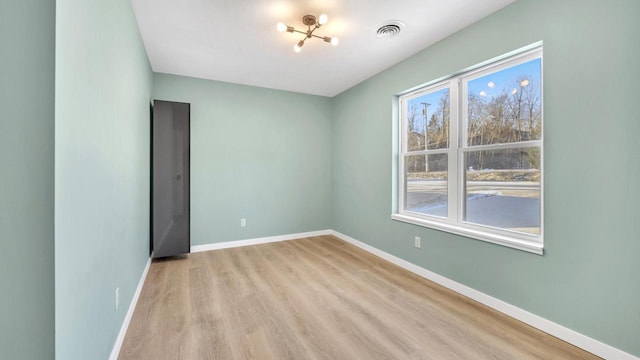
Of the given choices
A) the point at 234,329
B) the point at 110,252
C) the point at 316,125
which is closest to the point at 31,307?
the point at 110,252

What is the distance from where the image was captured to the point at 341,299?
8.25 feet

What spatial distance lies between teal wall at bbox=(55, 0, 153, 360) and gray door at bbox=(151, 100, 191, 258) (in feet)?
3.70

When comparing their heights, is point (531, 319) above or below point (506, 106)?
below

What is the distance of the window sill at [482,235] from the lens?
2.07 meters

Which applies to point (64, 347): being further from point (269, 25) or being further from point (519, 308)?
point (519, 308)

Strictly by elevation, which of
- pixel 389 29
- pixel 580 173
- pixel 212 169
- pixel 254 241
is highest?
pixel 389 29

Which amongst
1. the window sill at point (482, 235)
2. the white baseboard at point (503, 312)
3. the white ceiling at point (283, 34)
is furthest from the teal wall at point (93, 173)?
the window sill at point (482, 235)

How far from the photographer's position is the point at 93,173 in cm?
129

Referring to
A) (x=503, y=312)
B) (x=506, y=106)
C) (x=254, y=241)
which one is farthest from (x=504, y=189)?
(x=254, y=241)

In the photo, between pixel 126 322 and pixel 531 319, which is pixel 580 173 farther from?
pixel 126 322

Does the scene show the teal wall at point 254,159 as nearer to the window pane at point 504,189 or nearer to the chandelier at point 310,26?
the chandelier at point 310,26

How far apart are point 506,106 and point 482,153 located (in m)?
0.46

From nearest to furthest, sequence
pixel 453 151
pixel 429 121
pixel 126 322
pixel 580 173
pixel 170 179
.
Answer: pixel 580 173
pixel 126 322
pixel 453 151
pixel 429 121
pixel 170 179

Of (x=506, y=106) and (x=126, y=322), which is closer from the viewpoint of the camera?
(x=126, y=322)
